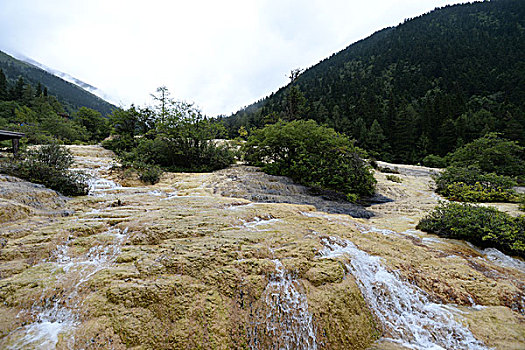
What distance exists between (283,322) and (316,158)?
847cm

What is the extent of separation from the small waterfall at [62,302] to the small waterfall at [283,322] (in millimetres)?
1701

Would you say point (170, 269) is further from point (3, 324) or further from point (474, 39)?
point (474, 39)

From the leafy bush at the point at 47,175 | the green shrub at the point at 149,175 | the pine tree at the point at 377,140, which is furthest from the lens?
the pine tree at the point at 377,140

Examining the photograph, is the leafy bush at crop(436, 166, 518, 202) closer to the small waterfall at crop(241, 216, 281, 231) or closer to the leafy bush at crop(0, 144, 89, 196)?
the small waterfall at crop(241, 216, 281, 231)

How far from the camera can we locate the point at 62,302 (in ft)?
6.94

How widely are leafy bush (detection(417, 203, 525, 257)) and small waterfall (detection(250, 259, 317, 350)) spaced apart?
4110 millimetres

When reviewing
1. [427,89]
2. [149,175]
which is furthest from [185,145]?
[427,89]

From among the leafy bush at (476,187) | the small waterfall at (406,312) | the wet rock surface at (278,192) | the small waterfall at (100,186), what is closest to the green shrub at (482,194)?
the leafy bush at (476,187)

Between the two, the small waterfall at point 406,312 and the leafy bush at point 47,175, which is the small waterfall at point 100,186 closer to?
the leafy bush at point 47,175

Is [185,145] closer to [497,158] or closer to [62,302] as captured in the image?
[62,302]

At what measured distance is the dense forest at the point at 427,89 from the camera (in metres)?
31.0

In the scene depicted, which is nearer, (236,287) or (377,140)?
(236,287)

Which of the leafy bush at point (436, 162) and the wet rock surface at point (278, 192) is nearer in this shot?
the wet rock surface at point (278, 192)

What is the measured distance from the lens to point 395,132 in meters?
37.0
